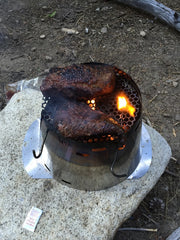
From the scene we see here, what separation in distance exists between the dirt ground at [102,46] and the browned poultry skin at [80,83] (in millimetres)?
1551

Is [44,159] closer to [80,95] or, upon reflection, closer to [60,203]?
[60,203]

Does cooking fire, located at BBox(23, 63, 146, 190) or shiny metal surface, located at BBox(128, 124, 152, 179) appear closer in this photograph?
cooking fire, located at BBox(23, 63, 146, 190)

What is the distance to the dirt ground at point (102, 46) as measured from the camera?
3.59 m

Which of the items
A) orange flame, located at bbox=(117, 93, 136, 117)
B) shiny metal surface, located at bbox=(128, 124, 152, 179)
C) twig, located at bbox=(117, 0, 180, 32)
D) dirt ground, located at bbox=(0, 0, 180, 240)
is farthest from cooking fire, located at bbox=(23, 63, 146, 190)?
twig, located at bbox=(117, 0, 180, 32)

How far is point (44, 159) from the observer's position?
2285 mm

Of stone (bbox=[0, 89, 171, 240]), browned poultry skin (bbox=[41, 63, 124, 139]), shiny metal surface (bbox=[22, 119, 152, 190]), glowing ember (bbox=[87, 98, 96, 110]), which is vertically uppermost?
browned poultry skin (bbox=[41, 63, 124, 139])

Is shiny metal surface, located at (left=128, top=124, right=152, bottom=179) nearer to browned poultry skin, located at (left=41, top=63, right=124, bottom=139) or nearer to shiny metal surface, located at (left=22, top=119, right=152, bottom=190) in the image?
shiny metal surface, located at (left=22, top=119, right=152, bottom=190)

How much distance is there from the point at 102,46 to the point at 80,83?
106 inches

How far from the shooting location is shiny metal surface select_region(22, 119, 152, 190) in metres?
2.25

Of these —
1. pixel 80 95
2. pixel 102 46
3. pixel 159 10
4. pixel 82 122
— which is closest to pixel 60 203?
pixel 82 122

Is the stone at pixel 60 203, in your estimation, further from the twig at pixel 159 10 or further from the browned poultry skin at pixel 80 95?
the twig at pixel 159 10

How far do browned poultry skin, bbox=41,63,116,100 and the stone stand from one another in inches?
33.3

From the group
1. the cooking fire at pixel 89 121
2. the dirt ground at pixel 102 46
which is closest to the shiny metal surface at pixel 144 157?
the cooking fire at pixel 89 121

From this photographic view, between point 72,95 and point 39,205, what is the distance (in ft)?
3.22
